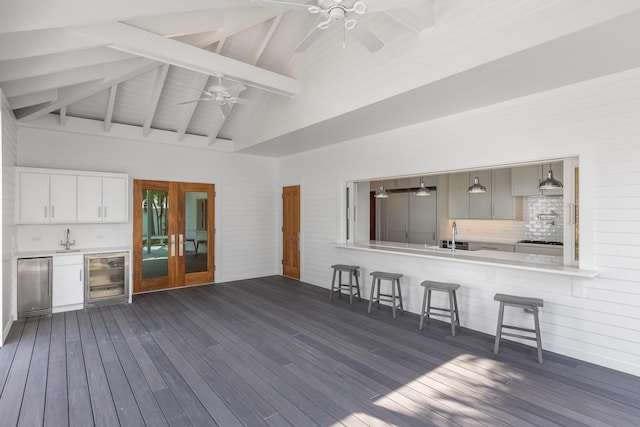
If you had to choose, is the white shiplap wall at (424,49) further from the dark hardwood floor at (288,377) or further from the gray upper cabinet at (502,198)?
the gray upper cabinet at (502,198)

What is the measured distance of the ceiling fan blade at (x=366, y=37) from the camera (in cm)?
281

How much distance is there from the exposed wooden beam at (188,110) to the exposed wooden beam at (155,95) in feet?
1.64

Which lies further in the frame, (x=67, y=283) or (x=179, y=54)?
(x=67, y=283)

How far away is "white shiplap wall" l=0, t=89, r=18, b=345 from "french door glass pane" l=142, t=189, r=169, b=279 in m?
1.95

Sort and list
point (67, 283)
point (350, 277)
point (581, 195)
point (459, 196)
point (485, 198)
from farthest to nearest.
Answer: point (459, 196), point (485, 198), point (350, 277), point (67, 283), point (581, 195)

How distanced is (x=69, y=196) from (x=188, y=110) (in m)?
2.46

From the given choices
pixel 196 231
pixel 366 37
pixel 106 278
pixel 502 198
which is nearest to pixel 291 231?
pixel 196 231

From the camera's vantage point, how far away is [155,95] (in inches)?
212

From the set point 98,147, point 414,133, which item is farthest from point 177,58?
point 414,133

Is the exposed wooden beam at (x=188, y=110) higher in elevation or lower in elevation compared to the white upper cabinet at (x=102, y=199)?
higher

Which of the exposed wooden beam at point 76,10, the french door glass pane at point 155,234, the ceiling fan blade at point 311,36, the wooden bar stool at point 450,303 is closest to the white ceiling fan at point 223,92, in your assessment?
the exposed wooden beam at point 76,10

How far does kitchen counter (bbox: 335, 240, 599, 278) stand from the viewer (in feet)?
11.3

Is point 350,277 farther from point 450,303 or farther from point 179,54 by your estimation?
point 179,54

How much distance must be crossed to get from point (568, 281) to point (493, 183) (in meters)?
3.63
